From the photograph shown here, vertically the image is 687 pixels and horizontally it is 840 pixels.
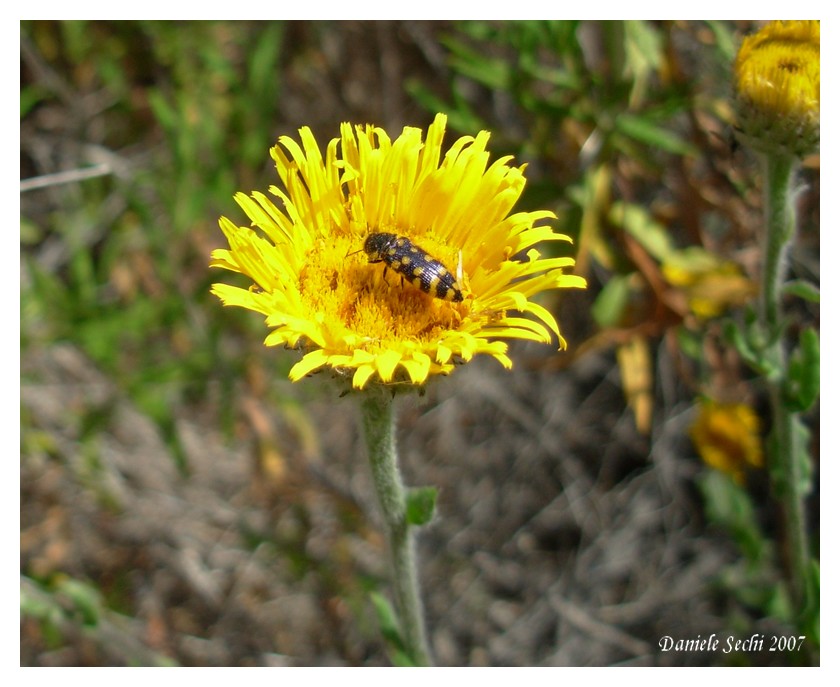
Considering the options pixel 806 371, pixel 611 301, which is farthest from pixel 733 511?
pixel 806 371

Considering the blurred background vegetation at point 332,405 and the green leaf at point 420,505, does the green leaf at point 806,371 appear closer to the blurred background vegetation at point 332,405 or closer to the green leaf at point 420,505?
the blurred background vegetation at point 332,405

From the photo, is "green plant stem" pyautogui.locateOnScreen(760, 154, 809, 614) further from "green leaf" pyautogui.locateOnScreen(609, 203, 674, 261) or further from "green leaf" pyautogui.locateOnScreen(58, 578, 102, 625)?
"green leaf" pyautogui.locateOnScreen(58, 578, 102, 625)

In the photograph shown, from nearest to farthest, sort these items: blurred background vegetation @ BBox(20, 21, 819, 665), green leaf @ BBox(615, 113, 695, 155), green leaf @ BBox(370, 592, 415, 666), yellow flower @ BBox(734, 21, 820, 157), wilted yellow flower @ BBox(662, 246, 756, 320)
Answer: yellow flower @ BBox(734, 21, 820, 157) < green leaf @ BBox(370, 592, 415, 666) < green leaf @ BBox(615, 113, 695, 155) < wilted yellow flower @ BBox(662, 246, 756, 320) < blurred background vegetation @ BBox(20, 21, 819, 665)

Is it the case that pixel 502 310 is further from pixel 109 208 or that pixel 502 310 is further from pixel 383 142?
pixel 109 208

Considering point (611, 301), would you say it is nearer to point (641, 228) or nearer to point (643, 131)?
point (641, 228)

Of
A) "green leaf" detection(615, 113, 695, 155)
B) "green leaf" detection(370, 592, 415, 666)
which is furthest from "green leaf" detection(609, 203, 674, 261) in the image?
"green leaf" detection(370, 592, 415, 666)

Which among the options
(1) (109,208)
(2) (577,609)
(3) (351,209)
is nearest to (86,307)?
(1) (109,208)
